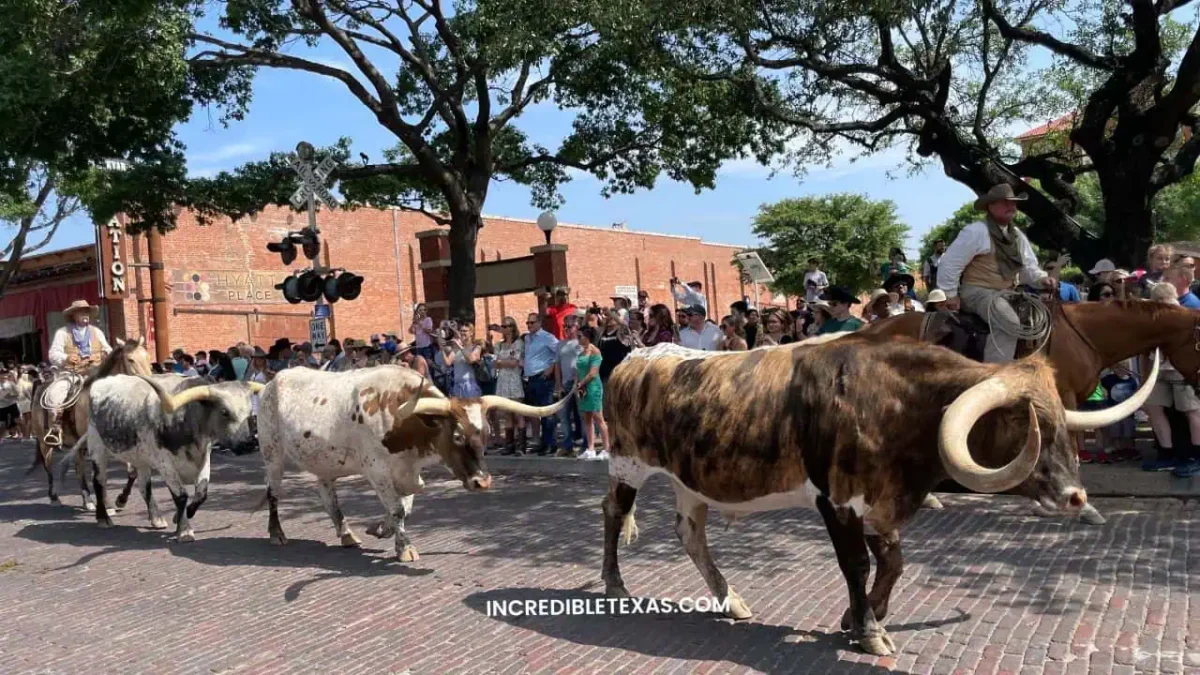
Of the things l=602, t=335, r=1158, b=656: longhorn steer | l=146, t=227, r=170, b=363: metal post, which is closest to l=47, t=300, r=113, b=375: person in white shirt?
l=602, t=335, r=1158, b=656: longhorn steer

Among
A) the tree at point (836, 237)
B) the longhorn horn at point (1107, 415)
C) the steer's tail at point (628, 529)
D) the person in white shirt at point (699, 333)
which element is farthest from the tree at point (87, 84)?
the tree at point (836, 237)

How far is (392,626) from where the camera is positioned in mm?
5902

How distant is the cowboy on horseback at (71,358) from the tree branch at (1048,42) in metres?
12.5

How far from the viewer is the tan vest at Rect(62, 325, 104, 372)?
11.9 m

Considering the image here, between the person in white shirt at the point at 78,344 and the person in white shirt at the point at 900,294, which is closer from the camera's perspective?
the person in white shirt at the point at 900,294

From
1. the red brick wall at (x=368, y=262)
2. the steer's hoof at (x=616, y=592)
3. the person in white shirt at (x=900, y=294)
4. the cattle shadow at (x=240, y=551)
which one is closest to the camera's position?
the steer's hoof at (x=616, y=592)

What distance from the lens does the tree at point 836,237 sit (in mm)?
47125

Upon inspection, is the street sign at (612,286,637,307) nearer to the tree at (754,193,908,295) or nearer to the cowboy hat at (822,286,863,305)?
the cowboy hat at (822,286,863,305)

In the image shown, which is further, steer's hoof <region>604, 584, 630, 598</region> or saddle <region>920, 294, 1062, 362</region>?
saddle <region>920, 294, 1062, 362</region>

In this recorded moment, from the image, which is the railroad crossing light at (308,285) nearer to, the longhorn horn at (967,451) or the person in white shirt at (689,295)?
the person in white shirt at (689,295)

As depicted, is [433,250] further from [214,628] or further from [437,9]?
[214,628]

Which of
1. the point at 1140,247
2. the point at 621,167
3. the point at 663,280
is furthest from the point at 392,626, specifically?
the point at 663,280

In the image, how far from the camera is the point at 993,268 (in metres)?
7.89

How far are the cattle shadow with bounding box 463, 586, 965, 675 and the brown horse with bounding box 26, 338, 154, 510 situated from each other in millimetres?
6479
